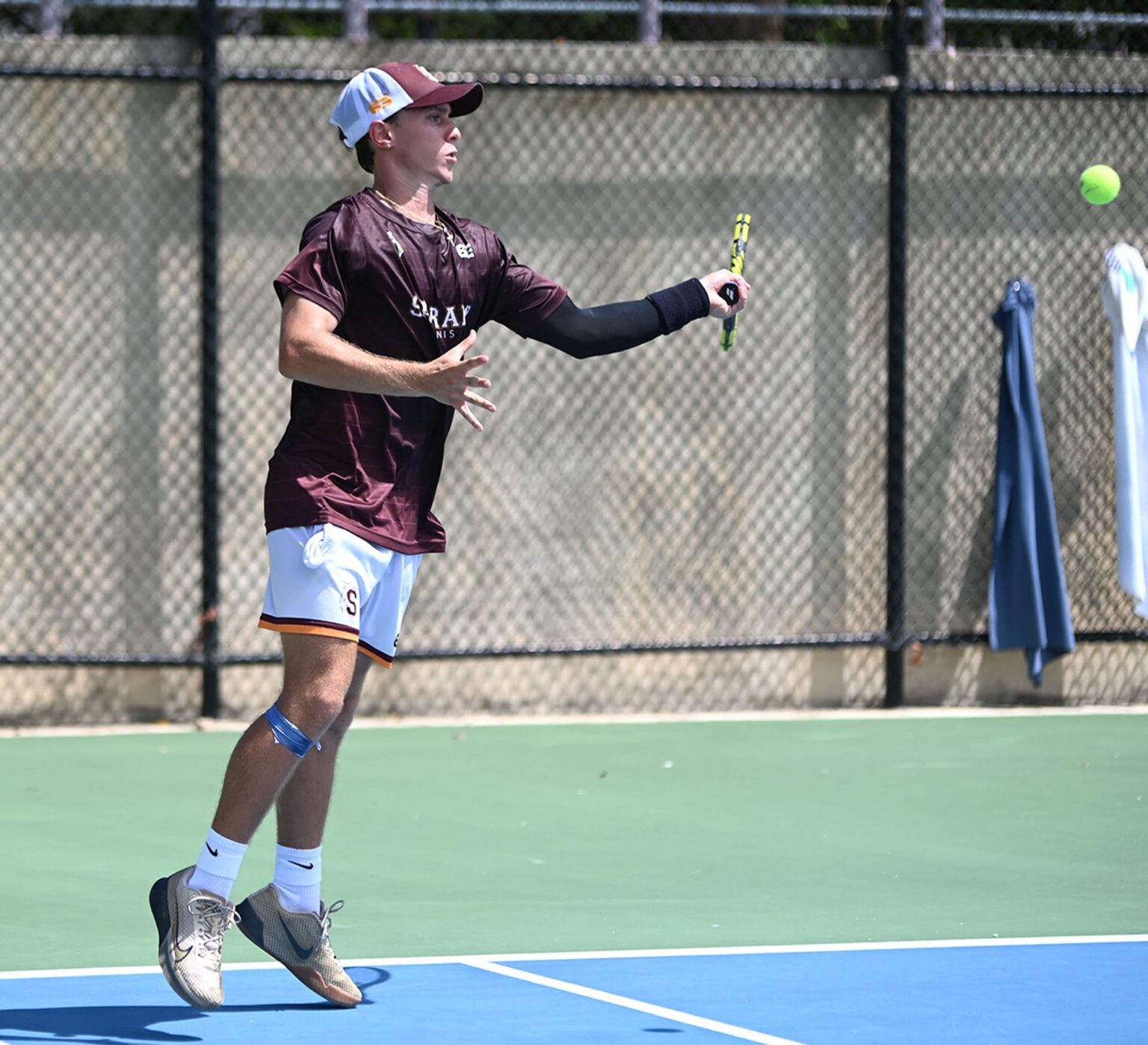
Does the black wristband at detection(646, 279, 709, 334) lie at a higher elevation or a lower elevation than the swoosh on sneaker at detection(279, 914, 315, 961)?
higher

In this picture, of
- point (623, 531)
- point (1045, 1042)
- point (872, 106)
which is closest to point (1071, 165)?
point (872, 106)

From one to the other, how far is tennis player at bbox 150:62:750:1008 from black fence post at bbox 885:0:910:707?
16.3ft

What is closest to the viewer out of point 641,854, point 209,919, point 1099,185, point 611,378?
point 209,919

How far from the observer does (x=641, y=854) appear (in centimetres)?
704

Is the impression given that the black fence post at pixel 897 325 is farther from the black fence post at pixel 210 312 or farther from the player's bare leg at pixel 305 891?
the player's bare leg at pixel 305 891

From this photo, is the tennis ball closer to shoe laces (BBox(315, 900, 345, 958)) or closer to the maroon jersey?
the maroon jersey

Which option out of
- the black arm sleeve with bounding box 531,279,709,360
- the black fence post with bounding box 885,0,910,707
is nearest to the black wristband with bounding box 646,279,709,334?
the black arm sleeve with bounding box 531,279,709,360

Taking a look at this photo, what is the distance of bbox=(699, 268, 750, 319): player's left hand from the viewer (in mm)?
5582

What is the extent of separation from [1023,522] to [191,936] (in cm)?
610

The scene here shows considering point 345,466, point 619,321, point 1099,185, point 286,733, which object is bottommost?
point 286,733

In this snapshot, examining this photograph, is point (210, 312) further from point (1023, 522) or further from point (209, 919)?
point (209, 919)

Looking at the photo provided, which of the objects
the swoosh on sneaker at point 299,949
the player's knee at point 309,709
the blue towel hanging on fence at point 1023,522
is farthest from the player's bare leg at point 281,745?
the blue towel hanging on fence at point 1023,522

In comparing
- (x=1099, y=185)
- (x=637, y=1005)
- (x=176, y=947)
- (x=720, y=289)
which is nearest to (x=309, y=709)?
(x=176, y=947)

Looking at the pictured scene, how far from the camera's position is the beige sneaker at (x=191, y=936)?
15.9 feet
